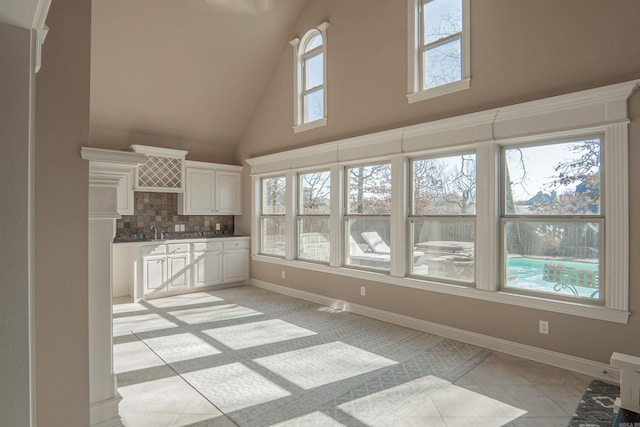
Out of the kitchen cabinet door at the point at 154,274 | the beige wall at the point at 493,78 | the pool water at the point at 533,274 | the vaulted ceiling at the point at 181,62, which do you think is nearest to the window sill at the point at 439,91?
the beige wall at the point at 493,78

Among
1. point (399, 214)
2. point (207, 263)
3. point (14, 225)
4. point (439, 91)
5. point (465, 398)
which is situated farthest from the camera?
point (207, 263)

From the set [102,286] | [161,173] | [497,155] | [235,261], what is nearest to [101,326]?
[102,286]

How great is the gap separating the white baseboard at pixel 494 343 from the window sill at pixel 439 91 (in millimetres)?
2605

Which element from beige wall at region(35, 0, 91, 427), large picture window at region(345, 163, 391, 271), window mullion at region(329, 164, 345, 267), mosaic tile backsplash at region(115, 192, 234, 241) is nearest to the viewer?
beige wall at region(35, 0, 91, 427)

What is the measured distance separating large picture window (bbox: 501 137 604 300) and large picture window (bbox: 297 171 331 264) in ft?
8.56

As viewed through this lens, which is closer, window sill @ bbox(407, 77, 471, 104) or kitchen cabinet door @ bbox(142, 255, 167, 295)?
window sill @ bbox(407, 77, 471, 104)

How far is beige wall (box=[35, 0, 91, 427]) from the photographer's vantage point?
5.30 ft

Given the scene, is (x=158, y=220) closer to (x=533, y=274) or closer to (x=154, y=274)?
(x=154, y=274)

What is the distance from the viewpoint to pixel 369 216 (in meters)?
4.97

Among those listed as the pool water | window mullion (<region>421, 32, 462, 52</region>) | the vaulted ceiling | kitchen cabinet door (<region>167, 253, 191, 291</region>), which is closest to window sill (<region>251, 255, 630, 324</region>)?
the pool water

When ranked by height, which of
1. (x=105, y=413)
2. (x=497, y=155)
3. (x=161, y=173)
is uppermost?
(x=161, y=173)

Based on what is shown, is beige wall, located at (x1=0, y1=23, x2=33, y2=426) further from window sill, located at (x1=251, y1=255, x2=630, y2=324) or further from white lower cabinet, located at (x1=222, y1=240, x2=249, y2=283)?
A: white lower cabinet, located at (x1=222, y1=240, x2=249, y2=283)

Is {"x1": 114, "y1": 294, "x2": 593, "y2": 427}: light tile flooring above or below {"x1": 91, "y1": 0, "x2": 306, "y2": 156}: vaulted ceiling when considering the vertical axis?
below

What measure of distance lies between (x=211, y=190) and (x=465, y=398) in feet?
18.1
